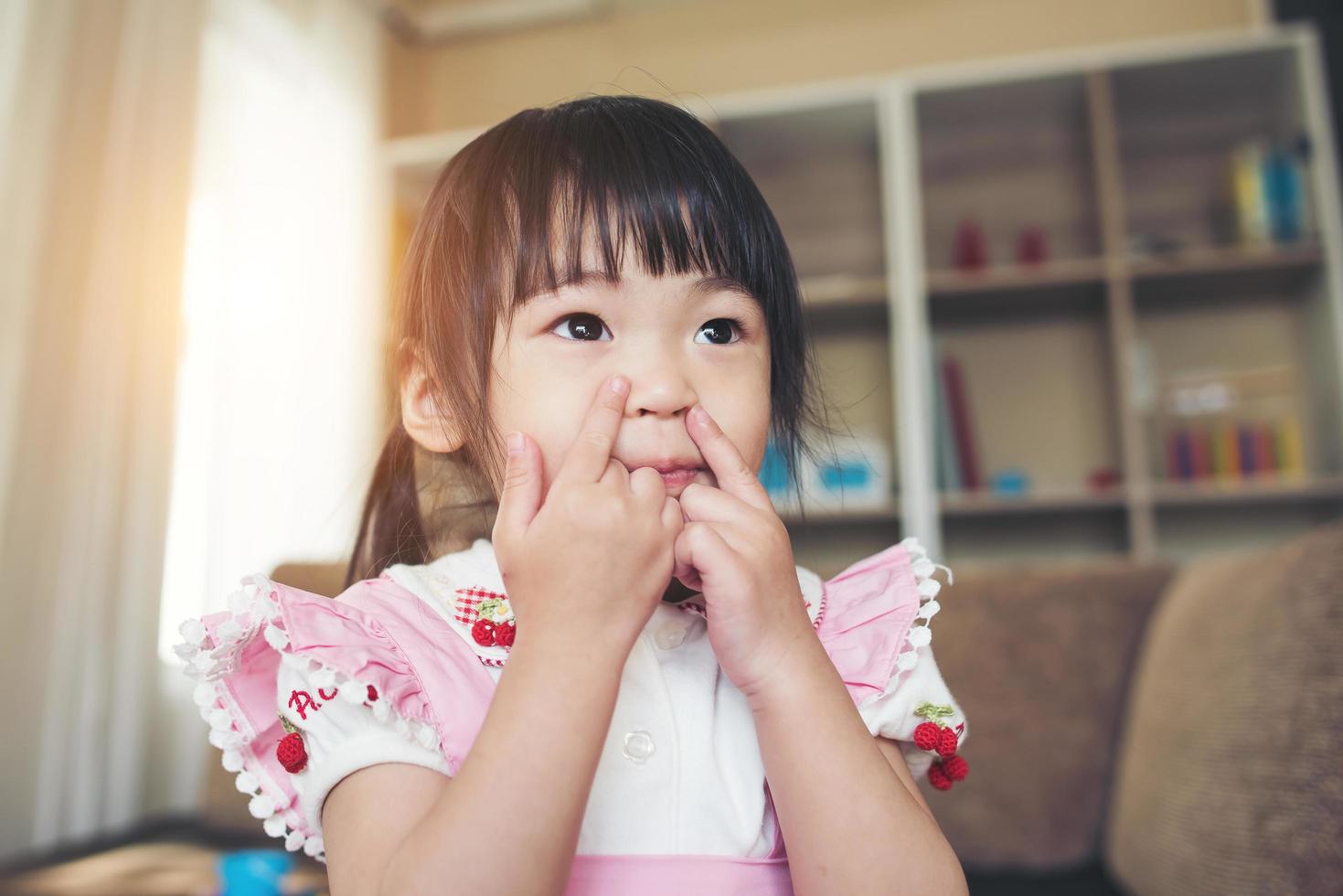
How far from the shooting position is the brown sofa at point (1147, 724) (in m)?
0.86

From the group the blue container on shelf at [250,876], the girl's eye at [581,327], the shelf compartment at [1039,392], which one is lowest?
the blue container on shelf at [250,876]

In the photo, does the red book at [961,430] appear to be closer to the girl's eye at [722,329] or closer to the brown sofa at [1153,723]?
the brown sofa at [1153,723]

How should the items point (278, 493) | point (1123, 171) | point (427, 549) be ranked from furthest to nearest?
1. point (1123, 171)
2. point (278, 493)
3. point (427, 549)

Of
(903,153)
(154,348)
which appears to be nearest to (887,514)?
(903,153)

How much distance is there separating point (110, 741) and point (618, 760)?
6.13ft

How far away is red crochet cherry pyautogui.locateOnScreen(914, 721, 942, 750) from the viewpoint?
643 millimetres

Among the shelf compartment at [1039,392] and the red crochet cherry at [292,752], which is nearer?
the red crochet cherry at [292,752]

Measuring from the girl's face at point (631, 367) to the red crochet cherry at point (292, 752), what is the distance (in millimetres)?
209

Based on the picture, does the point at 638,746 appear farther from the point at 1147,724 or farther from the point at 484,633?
the point at 1147,724

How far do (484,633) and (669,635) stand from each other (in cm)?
13

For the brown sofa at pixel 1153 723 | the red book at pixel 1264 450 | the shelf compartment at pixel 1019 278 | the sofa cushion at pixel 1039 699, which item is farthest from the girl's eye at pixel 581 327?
the red book at pixel 1264 450

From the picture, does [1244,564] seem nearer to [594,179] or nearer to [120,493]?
[594,179]

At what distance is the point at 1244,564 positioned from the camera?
1.14m

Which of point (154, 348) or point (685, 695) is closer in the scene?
A: point (685, 695)
